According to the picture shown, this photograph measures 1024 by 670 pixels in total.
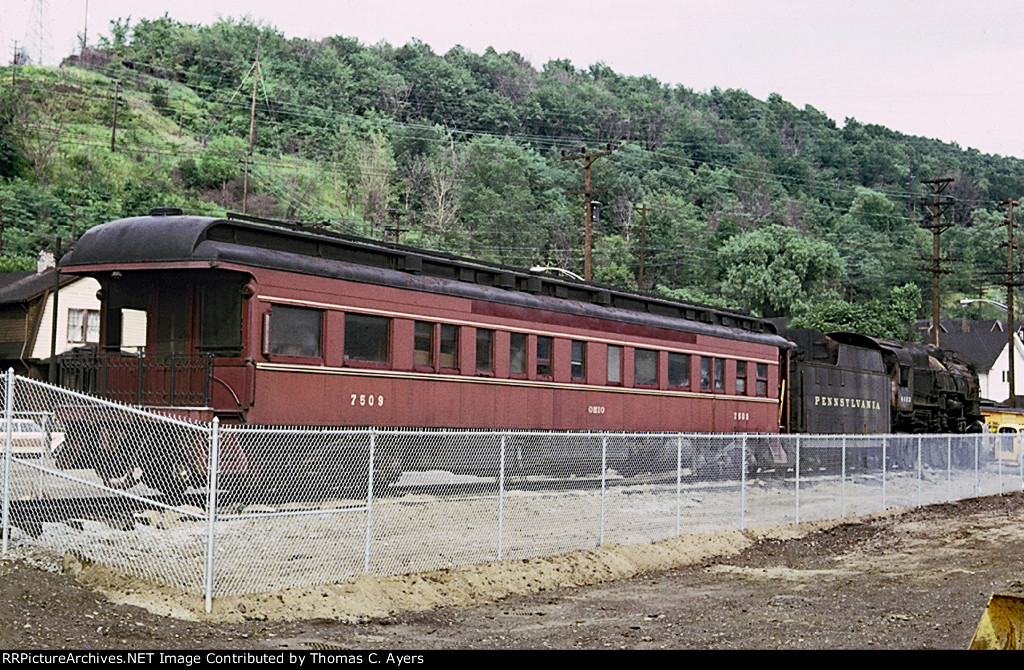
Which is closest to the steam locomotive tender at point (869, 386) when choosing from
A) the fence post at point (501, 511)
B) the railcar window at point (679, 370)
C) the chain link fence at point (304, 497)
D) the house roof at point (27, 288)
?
the railcar window at point (679, 370)

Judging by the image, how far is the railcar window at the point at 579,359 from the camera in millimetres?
21141

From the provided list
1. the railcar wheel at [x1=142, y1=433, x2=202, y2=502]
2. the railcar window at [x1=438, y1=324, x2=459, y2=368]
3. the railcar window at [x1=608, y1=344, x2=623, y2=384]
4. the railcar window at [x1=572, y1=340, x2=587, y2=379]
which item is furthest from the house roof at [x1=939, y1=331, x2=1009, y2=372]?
the railcar wheel at [x1=142, y1=433, x2=202, y2=502]

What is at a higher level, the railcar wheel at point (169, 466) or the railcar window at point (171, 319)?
the railcar window at point (171, 319)

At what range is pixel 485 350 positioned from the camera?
19000mm

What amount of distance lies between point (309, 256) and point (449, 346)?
307 centimetres

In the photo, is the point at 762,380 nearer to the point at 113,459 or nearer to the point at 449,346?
the point at 449,346

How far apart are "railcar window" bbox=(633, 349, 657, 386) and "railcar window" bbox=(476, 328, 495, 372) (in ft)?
15.4

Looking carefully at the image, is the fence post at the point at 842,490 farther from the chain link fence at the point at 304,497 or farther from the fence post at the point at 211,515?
the fence post at the point at 211,515

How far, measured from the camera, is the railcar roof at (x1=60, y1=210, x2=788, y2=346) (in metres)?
15.2

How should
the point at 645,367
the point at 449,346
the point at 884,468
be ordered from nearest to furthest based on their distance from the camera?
the point at 449,346
the point at 884,468
the point at 645,367

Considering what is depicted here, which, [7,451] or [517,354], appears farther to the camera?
[517,354]

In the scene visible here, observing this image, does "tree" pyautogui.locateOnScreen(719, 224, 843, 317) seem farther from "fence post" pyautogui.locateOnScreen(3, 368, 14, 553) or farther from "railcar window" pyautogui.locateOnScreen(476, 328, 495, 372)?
"fence post" pyautogui.locateOnScreen(3, 368, 14, 553)

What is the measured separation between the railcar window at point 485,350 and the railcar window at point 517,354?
515mm

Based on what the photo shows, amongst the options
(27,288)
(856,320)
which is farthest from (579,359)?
(856,320)
